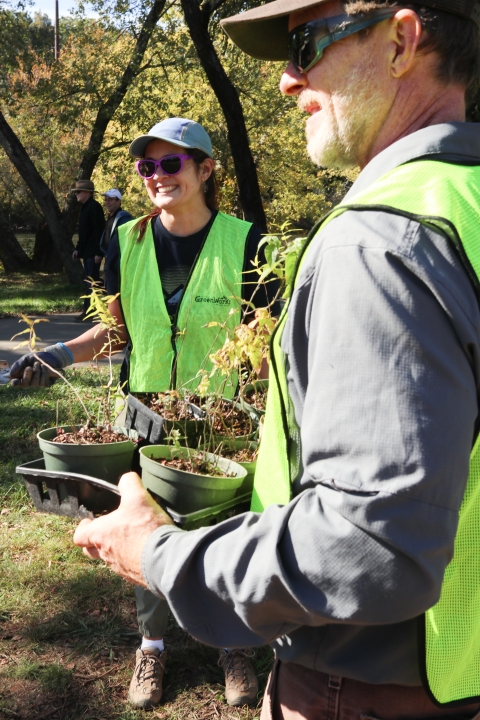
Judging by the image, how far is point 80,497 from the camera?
6.03 feet

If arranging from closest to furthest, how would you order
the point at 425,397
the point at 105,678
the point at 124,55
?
the point at 425,397 < the point at 105,678 < the point at 124,55

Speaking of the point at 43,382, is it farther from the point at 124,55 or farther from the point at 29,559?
the point at 124,55

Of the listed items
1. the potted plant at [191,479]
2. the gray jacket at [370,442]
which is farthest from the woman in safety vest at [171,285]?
the gray jacket at [370,442]

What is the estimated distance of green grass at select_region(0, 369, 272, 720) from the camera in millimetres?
3266

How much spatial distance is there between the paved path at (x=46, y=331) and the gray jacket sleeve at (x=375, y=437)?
345 inches

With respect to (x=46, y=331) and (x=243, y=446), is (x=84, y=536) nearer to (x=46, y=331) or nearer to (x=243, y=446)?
(x=243, y=446)

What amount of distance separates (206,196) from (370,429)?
9.23ft

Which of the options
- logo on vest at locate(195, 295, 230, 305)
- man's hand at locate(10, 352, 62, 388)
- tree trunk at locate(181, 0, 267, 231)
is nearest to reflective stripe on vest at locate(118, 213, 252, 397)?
logo on vest at locate(195, 295, 230, 305)

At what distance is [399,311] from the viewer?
0.98 meters

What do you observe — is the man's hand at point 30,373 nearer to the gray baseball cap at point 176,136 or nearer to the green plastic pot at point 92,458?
the green plastic pot at point 92,458

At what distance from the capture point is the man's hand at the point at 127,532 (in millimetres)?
1305

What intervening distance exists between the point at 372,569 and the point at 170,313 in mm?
2335

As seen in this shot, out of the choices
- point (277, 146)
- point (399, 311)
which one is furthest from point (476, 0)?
point (277, 146)

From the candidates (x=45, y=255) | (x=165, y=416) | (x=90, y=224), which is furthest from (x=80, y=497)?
(x=45, y=255)
